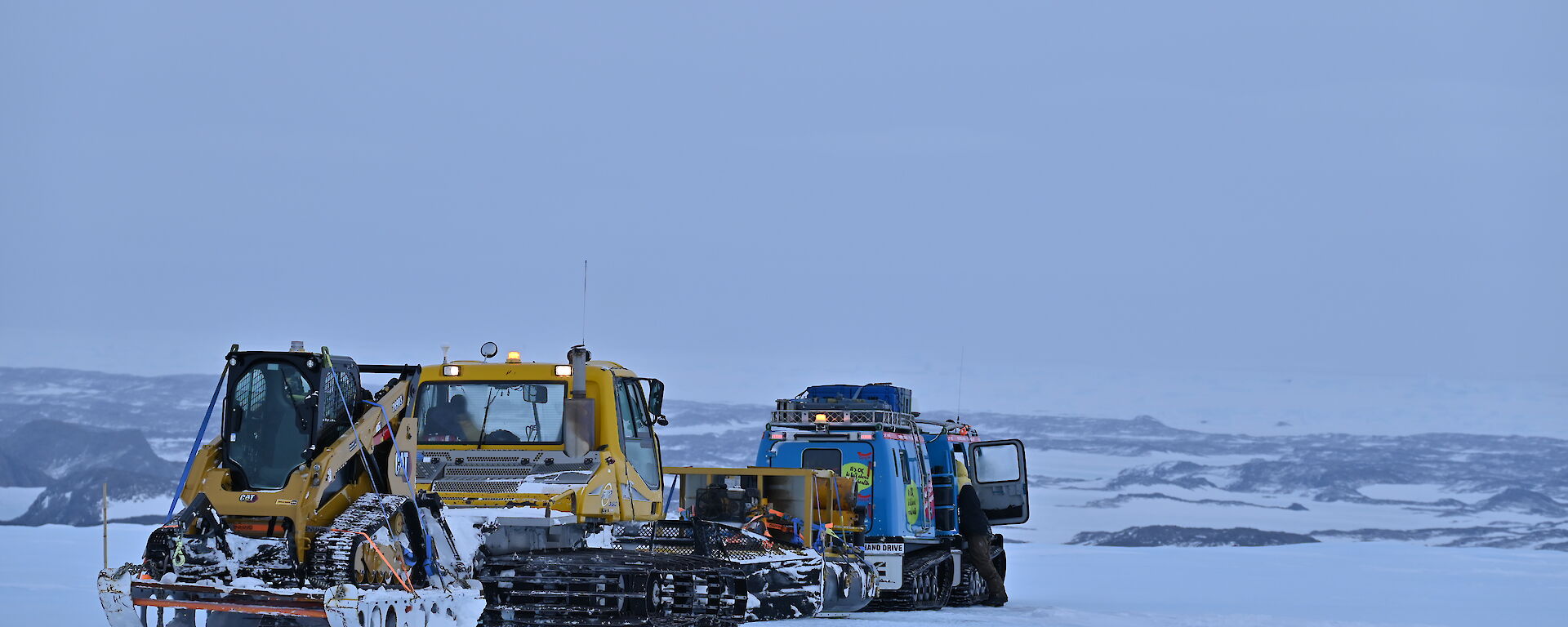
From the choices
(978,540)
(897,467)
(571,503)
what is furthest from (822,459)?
(571,503)

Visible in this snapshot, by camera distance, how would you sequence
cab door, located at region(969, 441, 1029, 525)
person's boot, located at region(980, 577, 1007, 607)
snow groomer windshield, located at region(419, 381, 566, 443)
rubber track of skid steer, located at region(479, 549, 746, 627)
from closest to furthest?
rubber track of skid steer, located at region(479, 549, 746, 627) < snow groomer windshield, located at region(419, 381, 566, 443) < person's boot, located at region(980, 577, 1007, 607) < cab door, located at region(969, 441, 1029, 525)

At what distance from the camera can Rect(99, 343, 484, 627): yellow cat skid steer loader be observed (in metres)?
12.6

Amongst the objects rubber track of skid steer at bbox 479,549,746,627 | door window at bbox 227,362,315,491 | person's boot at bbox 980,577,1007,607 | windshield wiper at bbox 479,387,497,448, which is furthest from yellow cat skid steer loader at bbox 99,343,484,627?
person's boot at bbox 980,577,1007,607

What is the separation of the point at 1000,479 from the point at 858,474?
355 centimetres

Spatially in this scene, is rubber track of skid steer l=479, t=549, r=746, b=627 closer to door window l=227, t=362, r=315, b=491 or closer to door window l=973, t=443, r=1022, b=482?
door window l=227, t=362, r=315, b=491

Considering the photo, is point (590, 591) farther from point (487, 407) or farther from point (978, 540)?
point (978, 540)

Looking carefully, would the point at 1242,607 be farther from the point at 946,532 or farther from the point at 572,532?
the point at 572,532

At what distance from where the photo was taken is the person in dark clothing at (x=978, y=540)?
2434cm

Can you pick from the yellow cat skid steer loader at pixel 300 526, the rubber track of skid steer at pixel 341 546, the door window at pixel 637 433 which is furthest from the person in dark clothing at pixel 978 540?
the rubber track of skid steer at pixel 341 546

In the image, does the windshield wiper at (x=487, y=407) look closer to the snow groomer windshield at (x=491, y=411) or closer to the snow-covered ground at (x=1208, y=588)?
the snow groomer windshield at (x=491, y=411)

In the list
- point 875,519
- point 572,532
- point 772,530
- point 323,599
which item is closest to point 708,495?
point 772,530

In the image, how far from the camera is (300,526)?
13078 millimetres

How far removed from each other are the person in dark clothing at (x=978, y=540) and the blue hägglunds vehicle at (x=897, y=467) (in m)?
0.29

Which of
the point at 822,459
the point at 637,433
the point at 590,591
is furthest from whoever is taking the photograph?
the point at 822,459
